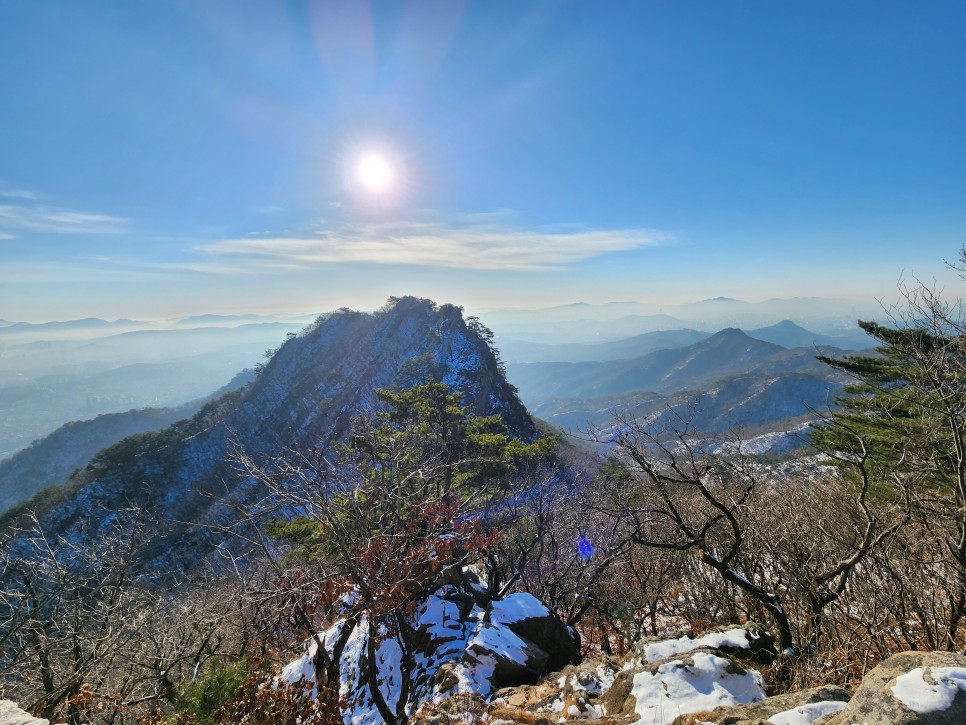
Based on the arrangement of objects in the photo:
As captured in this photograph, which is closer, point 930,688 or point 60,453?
point 930,688

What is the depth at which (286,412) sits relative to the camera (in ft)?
251

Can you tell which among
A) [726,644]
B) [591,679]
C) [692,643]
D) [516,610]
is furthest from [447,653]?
[726,644]

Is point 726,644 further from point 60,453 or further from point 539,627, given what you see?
point 60,453

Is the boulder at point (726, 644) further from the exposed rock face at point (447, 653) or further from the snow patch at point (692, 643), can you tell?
the exposed rock face at point (447, 653)

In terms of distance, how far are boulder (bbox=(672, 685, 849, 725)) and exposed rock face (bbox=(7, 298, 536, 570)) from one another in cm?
4883

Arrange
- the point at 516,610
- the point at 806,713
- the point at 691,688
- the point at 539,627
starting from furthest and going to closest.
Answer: the point at 516,610 → the point at 539,627 → the point at 691,688 → the point at 806,713

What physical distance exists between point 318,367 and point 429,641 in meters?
77.2

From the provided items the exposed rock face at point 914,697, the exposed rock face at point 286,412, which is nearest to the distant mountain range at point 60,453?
the exposed rock face at point 286,412

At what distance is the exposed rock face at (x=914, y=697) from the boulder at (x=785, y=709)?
0.43 meters

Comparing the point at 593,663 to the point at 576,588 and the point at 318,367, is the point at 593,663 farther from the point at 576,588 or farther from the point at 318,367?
the point at 318,367

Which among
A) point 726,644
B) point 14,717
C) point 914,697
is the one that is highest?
point 914,697

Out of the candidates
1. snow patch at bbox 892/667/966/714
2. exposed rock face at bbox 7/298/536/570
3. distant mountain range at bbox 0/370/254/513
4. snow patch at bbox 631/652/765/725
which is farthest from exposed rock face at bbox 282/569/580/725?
distant mountain range at bbox 0/370/254/513

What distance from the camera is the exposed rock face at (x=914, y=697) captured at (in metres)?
3.74

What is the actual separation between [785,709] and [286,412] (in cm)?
8033
